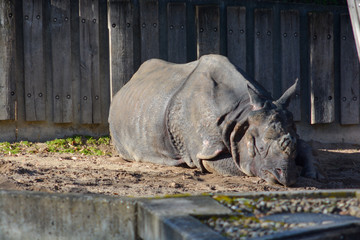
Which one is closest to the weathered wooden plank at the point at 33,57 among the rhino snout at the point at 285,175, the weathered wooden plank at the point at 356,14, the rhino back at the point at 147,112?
the rhino back at the point at 147,112

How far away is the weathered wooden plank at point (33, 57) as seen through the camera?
26.3 ft

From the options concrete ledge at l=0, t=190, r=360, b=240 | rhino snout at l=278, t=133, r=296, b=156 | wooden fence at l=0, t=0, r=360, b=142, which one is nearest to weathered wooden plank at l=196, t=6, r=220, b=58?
wooden fence at l=0, t=0, r=360, b=142

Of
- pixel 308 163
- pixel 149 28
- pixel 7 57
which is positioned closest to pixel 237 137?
pixel 308 163

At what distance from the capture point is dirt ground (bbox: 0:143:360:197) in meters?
5.17

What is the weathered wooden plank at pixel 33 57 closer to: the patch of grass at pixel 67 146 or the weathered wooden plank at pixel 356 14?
the patch of grass at pixel 67 146

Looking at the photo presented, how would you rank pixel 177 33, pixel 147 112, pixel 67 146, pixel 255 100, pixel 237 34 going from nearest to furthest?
pixel 255 100
pixel 147 112
pixel 67 146
pixel 177 33
pixel 237 34

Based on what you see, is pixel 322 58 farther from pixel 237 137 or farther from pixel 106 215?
pixel 106 215

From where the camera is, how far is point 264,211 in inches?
140

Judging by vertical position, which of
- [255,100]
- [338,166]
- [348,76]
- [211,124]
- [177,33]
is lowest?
[338,166]

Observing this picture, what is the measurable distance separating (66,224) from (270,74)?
5148mm

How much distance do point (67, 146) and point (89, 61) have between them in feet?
3.90

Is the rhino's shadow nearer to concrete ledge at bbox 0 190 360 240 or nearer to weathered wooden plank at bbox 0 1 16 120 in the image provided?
concrete ledge at bbox 0 190 360 240

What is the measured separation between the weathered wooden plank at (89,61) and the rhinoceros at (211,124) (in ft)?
2.21

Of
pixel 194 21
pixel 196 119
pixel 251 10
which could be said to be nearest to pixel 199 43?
pixel 194 21
